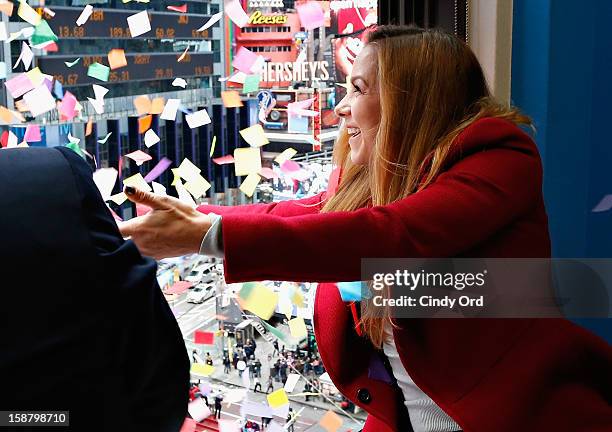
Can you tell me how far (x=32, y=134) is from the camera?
5.69 ft

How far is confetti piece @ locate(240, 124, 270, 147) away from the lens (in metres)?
2.23

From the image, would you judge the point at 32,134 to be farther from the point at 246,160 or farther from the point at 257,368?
the point at 257,368

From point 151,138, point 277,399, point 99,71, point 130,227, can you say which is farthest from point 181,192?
point 130,227

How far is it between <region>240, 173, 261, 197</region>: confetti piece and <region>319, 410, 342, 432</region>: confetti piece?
733 millimetres

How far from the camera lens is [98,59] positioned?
1.88m

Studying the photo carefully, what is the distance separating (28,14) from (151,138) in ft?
1.55

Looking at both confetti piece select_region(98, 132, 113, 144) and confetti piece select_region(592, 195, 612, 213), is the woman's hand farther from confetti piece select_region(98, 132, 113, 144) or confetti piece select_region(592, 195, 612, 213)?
confetti piece select_region(592, 195, 612, 213)

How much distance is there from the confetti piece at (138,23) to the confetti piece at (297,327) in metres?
0.92

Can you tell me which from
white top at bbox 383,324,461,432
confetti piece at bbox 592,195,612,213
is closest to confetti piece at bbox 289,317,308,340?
white top at bbox 383,324,461,432

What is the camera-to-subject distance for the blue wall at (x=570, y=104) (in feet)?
6.98

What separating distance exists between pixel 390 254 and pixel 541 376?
1.18 ft

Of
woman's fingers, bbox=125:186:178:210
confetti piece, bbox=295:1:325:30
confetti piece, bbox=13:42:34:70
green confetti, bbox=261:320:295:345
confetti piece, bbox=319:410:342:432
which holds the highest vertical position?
confetti piece, bbox=295:1:325:30

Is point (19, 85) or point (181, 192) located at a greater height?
point (19, 85)

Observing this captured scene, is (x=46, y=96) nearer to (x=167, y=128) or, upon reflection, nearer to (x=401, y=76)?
(x=167, y=128)
